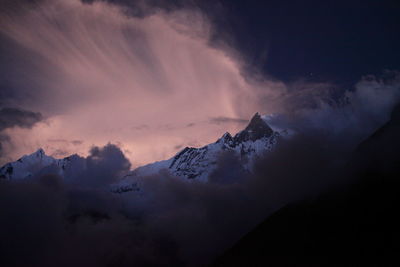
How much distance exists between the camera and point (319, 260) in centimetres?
15575

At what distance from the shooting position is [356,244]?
154 metres

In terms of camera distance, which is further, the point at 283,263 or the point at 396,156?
the point at 396,156

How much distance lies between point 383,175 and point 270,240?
78586 mm

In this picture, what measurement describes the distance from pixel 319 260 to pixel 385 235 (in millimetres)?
32126

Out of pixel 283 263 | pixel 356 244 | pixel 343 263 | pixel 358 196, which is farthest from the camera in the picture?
pixel 358 196

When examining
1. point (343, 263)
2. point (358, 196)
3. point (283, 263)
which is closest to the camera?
point (343, 263)

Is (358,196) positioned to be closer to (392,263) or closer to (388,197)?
(388,197)

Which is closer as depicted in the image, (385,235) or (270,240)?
(385,235)

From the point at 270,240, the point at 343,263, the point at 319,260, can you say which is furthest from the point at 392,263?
the point at 270,240

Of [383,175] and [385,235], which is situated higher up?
[383,175]

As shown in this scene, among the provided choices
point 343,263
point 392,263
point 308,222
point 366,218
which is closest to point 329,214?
point 308,222

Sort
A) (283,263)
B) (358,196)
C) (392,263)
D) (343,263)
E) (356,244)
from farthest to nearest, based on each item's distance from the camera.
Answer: (358,196) < (283,263) < (356,244) < (343,263) < (392,263)

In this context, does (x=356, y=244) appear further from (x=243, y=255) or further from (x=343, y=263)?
(x=243, y=255)

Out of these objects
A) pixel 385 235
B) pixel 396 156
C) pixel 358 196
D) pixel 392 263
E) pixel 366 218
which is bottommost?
pixel 392 263
